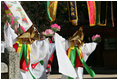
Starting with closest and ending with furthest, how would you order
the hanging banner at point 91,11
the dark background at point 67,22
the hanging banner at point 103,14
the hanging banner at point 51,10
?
the hanging banner at point 51,10 → the hanging banner at point 91,11 → the hanging banner at point 103,14 → the dark background at point 67,22

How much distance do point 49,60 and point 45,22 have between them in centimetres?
466

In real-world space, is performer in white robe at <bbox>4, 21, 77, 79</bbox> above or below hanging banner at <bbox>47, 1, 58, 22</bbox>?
below

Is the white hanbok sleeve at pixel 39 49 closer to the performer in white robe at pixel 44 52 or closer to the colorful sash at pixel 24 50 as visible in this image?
the performer in white robe at pixel 44 52

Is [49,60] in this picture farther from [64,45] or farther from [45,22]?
[45,22]

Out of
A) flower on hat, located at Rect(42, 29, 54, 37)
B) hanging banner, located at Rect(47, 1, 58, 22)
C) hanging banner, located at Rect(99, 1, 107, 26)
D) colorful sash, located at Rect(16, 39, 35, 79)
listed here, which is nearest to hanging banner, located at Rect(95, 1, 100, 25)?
hanging banner, located at Rect(99, 1, 107, 26)

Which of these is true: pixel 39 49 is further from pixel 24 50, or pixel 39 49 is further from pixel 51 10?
pixel 51 10

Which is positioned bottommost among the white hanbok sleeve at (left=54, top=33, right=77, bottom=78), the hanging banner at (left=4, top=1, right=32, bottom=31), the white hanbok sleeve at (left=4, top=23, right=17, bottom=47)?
the white hanbok sleeve at (left=54, top=33, right=77, bottom=78)

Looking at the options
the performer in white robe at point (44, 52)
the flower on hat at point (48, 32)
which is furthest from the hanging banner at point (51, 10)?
Answer: the flower on hat at point (48, 32)

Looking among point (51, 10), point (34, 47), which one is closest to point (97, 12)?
point (51, 10)

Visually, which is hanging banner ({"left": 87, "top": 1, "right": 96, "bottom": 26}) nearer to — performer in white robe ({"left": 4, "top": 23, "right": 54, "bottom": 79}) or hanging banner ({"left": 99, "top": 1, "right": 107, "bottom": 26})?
hanging banner ({"left": 99, "top": 1, "right": 107, "bottom": 26})

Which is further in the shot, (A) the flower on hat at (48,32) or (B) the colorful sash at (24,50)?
(A) the flower on hat at (48,32)

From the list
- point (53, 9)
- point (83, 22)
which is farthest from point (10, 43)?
point (83, 22)

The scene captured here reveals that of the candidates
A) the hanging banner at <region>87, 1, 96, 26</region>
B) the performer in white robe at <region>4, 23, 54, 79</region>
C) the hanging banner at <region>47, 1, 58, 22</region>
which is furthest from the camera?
the hanging banner at <region>87, 1, 96, 26</region>

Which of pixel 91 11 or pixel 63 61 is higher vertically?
pixel 91 11
